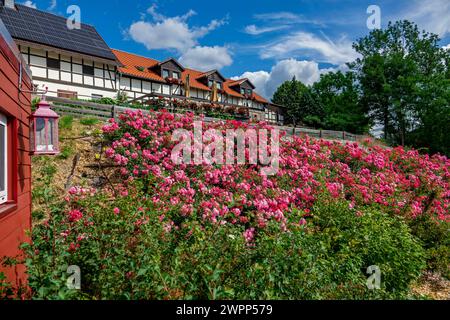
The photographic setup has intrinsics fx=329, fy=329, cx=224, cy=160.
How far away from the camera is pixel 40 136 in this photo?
4.54 meters

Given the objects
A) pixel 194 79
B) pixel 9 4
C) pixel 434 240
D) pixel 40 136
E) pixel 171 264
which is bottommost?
pixel 434 240

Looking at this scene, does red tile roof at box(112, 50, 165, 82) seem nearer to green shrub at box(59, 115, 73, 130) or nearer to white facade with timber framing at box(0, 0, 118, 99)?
white facade with timber framing at box(0, 0, 118, 99)

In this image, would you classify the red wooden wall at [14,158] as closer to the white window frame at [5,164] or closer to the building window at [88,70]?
the white window frame at [5,164]

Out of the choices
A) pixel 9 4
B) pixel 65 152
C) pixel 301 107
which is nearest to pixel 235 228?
pixel 65 152

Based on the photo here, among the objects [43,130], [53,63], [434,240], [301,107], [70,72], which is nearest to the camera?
[43,130]

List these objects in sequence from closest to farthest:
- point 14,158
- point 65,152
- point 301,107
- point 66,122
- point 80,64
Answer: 1. point 14,158
2. point 65,152
3. point 66,122
4. point 80,64
5. point 301,107

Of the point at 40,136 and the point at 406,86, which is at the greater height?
the point at 406,86

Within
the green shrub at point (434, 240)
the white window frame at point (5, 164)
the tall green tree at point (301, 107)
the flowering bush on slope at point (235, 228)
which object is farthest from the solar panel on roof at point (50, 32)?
the tall green tree at point (301, 107)

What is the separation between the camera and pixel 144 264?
2.83 meters

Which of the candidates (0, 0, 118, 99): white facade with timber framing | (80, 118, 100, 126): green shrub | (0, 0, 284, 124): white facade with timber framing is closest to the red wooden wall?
(80, 118, 100, 126): green shrub

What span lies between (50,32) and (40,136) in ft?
62.8

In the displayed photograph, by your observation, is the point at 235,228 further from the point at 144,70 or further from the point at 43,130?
the point at 144,70

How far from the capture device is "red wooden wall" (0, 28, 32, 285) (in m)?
3.56
